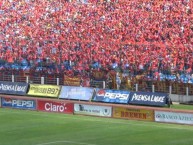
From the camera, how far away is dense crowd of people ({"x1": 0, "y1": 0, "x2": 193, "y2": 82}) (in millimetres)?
36656

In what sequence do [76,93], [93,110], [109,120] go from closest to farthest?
1. [109,120]
2. [93,110]
3. [76,93]

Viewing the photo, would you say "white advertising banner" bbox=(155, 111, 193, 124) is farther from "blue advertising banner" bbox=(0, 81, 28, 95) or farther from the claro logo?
"blue advertising banner" bbox=(0, 81, 28, 95)

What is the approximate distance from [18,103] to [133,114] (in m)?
7.87

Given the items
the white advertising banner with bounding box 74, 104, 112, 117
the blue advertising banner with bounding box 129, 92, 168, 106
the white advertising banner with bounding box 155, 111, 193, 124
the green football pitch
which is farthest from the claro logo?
the white advertising banner with bounding box 155, 111, 193, 124

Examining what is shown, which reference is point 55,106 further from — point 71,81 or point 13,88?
point 71,81

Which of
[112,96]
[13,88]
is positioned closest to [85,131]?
[112,96]

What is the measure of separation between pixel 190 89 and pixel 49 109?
904 cm

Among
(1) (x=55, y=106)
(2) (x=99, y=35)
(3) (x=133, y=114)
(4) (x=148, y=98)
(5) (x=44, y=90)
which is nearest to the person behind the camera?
(3) (x=133, y=114)

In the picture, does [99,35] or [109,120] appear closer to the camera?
[109,120]

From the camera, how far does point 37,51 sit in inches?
1688

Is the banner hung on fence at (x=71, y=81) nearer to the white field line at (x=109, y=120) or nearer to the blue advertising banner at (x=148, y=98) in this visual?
the blue advertising banner at (x=148, y=98)

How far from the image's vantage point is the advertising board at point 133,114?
25234 millimetres

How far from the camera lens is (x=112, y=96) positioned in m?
32.8

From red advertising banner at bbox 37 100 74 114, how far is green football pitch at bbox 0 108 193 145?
38.3 inches
